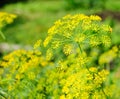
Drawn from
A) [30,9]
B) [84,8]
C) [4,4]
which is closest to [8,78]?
[84,8]

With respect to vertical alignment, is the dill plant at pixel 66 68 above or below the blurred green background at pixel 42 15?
below

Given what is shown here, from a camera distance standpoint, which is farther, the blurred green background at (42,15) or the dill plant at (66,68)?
the blurred green background at (42,15)

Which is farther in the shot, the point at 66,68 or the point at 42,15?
the point at 42,15

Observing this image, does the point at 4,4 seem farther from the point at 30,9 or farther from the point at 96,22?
the point at 96,22

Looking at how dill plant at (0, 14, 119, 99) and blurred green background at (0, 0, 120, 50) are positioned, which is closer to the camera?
dill plant at (0, 14, 119, 99)

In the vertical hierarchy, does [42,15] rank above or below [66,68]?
above
